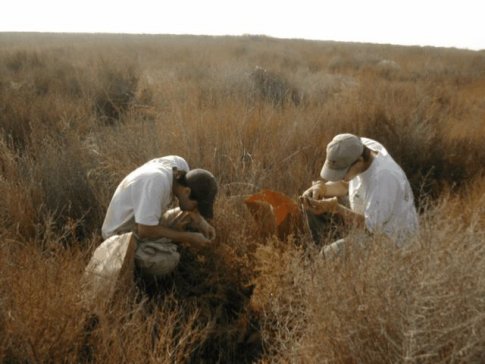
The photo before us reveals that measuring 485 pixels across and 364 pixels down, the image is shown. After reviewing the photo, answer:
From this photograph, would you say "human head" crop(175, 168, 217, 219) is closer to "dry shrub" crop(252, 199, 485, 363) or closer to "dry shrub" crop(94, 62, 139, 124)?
"dry shrub" crop(252, 199, 485, 363)

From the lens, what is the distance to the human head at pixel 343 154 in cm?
327

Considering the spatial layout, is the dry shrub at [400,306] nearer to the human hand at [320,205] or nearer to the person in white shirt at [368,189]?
the person in white shirt at [368,189]

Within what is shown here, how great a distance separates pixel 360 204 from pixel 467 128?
14.0ft

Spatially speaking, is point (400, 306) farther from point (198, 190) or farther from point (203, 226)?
point (203, 226)

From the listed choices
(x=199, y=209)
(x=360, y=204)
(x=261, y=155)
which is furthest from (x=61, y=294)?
(x=261, y=155)

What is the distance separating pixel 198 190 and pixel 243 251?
709 mm

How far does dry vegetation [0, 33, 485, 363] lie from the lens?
192cm

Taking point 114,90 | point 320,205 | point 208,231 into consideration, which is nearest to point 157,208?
point 208,231

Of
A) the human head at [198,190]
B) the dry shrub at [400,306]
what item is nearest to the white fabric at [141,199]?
the human head at [198,190]

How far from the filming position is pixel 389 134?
617cm

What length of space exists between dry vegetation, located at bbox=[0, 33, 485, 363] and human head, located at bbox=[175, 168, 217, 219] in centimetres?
43

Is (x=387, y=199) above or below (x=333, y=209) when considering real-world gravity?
above

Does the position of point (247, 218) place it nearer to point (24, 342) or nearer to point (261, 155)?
point (261, 155)

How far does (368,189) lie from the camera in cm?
325
